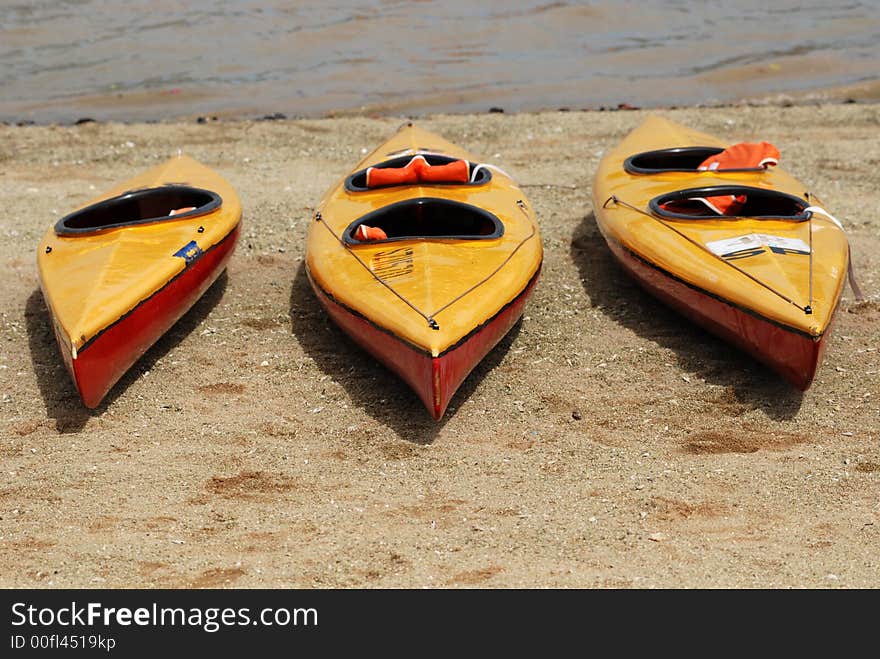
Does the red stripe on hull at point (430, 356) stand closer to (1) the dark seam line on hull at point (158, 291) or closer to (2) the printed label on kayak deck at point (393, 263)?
(2) the printed label on kayak deck at point (393, 263)

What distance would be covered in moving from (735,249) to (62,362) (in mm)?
4193

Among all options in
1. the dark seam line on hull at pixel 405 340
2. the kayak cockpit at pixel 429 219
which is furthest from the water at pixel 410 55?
the dark seam line on hull at pixel 405 340

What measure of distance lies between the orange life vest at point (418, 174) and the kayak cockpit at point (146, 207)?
1118mm

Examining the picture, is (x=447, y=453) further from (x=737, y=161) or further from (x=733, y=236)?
(x=737, y=161)

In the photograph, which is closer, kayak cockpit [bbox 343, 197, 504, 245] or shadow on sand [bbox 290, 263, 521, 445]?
shadow on sand [bbox 290, 263, 521, 445]

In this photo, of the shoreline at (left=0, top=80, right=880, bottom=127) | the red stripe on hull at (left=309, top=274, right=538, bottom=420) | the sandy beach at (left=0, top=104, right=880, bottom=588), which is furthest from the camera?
the shoreline at (left=0, top=80, right=880, bottom=127)

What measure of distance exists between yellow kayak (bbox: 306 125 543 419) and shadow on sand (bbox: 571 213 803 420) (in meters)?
0.71

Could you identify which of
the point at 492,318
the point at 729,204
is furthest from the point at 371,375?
the point at 729,204

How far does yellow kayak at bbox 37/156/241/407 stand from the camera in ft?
18.7

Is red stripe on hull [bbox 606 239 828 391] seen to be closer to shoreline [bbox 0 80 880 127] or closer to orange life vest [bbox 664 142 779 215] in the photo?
orange life vest [bbox 664 142 779 215]

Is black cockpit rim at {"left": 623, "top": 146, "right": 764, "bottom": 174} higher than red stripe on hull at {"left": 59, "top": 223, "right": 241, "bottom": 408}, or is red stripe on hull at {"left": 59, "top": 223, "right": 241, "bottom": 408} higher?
black cockpit rim at {"left": 623, "top": 146, "right": 764, "bottom": 174}

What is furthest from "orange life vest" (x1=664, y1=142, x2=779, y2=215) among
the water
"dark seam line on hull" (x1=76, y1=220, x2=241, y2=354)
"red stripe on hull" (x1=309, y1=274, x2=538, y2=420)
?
the water

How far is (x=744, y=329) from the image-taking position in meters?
5.90

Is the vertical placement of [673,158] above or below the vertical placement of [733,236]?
below
